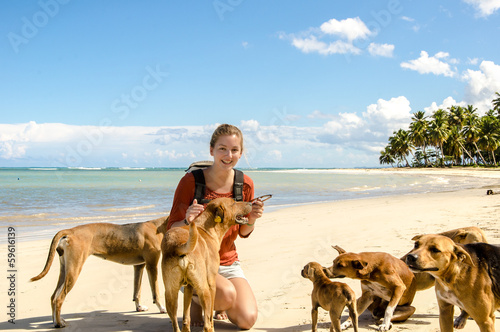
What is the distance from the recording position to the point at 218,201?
4.06 m

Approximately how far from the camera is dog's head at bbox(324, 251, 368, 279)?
4.07 meters

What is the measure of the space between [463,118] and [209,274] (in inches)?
3612

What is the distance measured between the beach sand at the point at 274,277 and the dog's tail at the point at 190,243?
184 centimetres

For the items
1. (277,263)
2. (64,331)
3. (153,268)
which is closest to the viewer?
(64,331)

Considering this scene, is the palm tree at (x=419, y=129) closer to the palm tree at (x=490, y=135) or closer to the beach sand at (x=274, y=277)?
the palm tree at (x=490, y=135)

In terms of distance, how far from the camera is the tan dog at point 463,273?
11.3ft

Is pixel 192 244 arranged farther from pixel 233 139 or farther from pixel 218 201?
pixel 233 139

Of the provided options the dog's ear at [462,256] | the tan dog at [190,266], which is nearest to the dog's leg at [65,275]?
the tan dog at [190,266]

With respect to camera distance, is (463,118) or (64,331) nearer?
(64,331)

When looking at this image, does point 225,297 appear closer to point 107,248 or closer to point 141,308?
point 141,308

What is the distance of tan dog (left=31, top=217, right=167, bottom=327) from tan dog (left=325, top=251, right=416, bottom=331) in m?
2.53

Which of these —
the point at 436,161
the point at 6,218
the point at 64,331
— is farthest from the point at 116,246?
the point at 436,161

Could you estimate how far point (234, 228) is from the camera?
4.97 m

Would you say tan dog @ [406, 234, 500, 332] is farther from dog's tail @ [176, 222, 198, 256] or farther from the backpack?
the backpack
